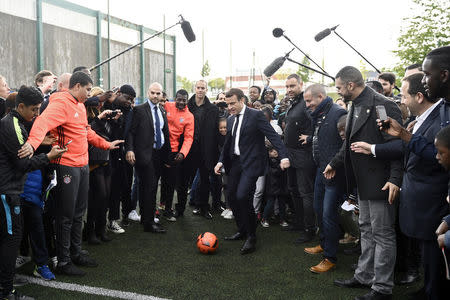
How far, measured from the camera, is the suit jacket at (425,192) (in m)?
3.18

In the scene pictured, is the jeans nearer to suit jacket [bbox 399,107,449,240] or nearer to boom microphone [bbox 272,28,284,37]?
suit jacket [bbox 399,107,449,240]

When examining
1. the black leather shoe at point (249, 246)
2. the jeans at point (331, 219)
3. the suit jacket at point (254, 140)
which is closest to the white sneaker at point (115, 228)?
the black leather shoe at point (249, 246)

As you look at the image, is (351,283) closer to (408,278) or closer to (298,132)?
(408,278)

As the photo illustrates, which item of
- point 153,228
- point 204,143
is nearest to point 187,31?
point 204,143

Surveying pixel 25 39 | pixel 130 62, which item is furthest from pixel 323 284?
pixel 130 62

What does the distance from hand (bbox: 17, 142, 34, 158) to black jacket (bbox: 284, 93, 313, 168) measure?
149 inches

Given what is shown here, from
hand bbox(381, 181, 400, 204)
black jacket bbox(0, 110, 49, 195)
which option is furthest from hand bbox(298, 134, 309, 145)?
black jacket bbox(0, 110, 49, 195)

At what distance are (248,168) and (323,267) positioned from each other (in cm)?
171

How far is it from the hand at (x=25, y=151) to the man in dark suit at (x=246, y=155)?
2865mm

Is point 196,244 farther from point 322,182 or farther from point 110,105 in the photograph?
point 110,105

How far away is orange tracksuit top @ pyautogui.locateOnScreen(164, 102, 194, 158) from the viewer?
7.56 m

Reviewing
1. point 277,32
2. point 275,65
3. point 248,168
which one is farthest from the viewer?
point 277,32

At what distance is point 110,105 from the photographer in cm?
642

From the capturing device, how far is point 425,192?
3236 millimetres
